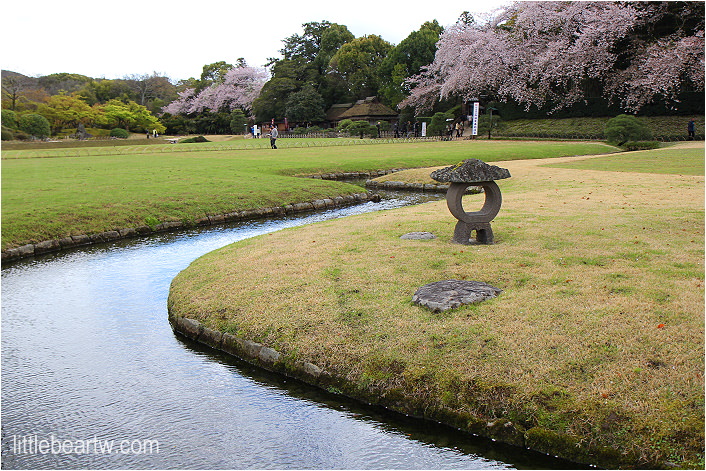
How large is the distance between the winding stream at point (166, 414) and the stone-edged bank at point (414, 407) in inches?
3.6

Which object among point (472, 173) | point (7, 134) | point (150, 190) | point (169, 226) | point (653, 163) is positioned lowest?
point (169, 226)

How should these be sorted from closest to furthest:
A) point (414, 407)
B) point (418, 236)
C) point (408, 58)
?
1. point (414, 407)
2. point (418, 236)
3. point (408, 58)

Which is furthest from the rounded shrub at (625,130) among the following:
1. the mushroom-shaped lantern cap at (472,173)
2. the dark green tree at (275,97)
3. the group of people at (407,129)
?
the dark green tree at (275,97)

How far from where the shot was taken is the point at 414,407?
17.8ft

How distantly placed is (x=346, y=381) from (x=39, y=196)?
14.8 metres

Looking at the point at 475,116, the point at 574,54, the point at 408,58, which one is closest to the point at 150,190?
the point at 475,116

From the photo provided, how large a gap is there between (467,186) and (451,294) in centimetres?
268

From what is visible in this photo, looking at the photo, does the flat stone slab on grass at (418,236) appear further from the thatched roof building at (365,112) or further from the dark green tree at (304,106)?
the dark green tree at (304,106)

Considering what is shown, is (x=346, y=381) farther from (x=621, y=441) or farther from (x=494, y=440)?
(x=621, y=441)

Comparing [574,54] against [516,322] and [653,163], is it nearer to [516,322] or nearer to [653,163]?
[653,163]

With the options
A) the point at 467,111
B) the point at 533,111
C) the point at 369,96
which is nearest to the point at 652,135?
the point at 533,111

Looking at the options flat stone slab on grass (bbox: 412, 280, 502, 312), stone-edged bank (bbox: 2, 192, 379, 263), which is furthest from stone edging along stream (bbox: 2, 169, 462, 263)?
flat stone slab on grass (bbox: 412, 280, 502, 312)

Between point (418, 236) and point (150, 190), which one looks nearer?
point (418, 236)

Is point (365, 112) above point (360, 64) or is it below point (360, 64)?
below
